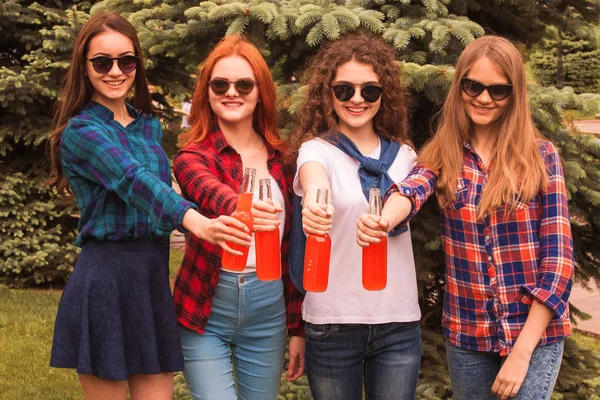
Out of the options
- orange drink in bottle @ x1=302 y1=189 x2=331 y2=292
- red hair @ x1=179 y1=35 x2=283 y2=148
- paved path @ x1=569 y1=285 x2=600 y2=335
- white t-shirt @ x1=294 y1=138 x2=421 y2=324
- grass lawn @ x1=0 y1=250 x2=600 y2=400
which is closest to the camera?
orange drink in bottle @ x1=302 y1=189 x2=331 y2=292

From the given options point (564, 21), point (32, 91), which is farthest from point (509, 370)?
point (32, 91)

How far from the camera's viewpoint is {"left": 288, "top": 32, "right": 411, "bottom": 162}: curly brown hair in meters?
3.18

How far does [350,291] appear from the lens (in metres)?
3.03

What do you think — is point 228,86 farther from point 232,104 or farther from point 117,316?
point 117,316

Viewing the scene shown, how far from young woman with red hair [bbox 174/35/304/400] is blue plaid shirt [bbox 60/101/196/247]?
0.18 meters

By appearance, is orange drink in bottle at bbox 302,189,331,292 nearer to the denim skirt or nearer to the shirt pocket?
the shirt pocket

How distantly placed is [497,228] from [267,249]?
34.3 inches

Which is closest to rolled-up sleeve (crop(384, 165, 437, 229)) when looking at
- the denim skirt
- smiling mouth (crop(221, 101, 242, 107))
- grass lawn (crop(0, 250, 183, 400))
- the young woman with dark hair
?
smiling mouth (crop(221, 101, 242, 107))

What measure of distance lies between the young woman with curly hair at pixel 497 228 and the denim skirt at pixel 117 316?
958 mm

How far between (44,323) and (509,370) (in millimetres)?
5274

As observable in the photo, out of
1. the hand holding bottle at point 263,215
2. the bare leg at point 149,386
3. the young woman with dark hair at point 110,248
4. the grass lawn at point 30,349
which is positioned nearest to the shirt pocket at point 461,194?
the hand holding bottle at point 263,215

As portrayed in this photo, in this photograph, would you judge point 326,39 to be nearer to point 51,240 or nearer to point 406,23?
point 406,23

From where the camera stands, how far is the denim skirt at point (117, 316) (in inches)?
117

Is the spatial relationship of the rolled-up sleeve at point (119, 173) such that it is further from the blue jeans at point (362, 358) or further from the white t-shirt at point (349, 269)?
the blue jeans at point (362, 358)
